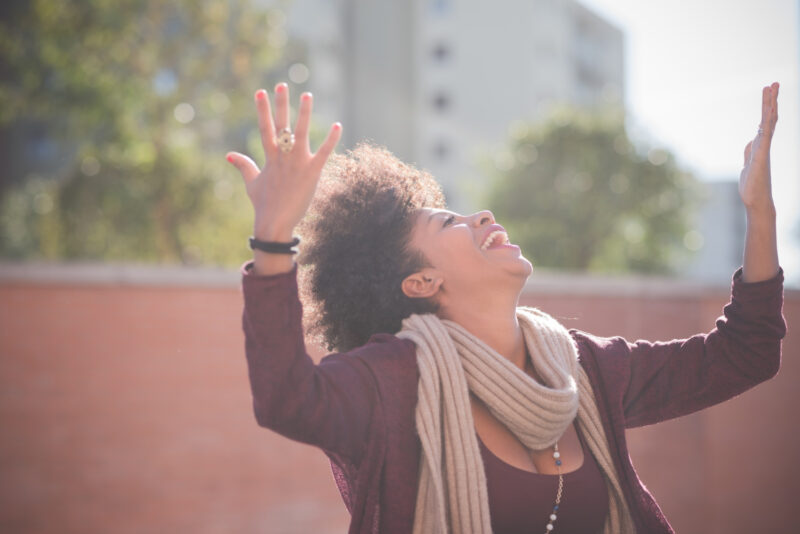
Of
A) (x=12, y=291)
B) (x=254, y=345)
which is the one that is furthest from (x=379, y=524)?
(x=12, y=291)

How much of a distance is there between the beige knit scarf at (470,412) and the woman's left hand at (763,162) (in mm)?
627

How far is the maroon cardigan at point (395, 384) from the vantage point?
4.52ft

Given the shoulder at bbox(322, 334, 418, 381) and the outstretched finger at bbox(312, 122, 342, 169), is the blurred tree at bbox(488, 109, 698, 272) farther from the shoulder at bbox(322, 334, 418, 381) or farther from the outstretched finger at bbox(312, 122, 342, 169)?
the outstretched finger at bbox(312, 122, 342, 169)

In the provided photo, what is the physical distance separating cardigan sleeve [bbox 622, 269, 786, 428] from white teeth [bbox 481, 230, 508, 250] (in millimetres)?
486

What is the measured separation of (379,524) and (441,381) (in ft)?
1.18

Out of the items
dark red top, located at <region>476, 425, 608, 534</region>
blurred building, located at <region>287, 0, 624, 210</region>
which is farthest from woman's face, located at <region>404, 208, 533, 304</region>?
blurred building, located at <region>287, 0, 624, 210</region>

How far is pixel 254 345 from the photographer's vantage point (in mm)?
1381

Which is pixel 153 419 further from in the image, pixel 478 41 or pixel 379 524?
pixel 478 41

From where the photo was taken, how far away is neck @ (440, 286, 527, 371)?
1.94 m

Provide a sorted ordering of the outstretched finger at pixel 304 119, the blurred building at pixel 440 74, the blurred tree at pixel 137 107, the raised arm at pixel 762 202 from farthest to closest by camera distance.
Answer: the blurred building at pixel 440 74 → the blurred tree at pixel 137 107 → the raised arm at pixel 762 202 → the outstretched finger at pixel 304 119

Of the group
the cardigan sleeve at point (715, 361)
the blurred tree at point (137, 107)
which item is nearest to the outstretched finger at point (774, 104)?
the cardigan sleeve at point (715, 361)

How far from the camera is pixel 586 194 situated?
1970 cm

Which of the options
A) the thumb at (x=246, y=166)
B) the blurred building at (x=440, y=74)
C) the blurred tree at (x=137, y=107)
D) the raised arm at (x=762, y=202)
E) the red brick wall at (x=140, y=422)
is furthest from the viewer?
the blurred building at (x=440, y=74)

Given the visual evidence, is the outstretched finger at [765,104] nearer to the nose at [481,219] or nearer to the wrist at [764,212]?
the wrist at [764,212]
